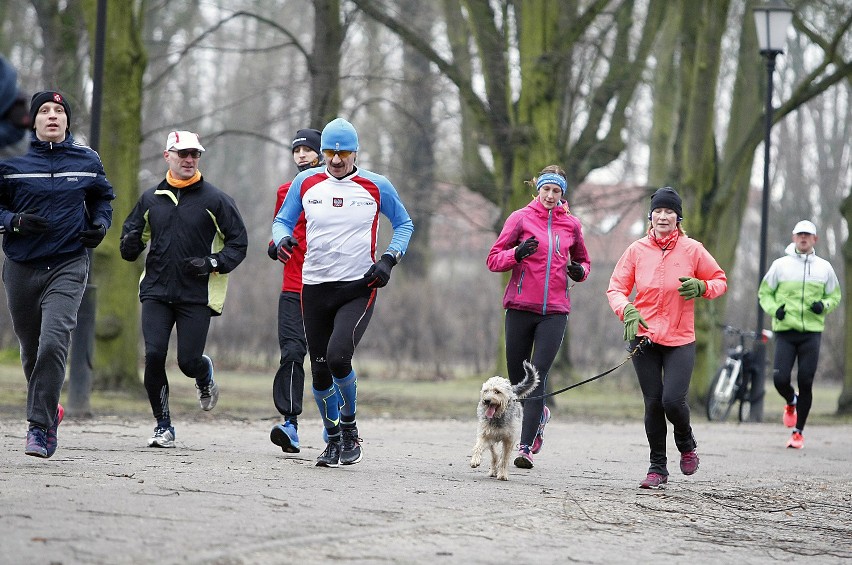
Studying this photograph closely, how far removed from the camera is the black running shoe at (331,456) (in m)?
9.61

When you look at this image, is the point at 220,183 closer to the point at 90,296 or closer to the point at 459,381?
the point at 459,381

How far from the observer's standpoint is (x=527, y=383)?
10.2 meters

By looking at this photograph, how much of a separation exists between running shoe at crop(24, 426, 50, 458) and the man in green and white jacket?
326 inches

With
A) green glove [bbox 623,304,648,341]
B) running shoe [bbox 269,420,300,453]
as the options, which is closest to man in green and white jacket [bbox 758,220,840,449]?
green glove [bbox 623,304,648,341]

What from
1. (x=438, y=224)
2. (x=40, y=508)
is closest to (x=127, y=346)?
(x=40, y=508)

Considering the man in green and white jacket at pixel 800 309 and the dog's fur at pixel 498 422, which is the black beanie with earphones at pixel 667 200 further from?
→ the man in green and white jacket at pixel 800 309

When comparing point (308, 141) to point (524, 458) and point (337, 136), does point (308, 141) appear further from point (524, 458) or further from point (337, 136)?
point (524, 458)

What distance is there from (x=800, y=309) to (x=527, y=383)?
17.2ft

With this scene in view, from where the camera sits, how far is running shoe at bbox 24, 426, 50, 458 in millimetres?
8820

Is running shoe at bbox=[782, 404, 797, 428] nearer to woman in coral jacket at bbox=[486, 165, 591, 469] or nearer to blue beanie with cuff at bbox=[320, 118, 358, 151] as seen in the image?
woman in coral jacket at bbox=[486, 165, 591, 469]

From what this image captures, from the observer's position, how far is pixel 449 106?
30312mm

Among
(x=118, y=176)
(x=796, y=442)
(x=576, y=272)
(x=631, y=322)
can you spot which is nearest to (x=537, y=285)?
(x=576, y=272)

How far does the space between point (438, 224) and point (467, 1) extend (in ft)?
56.8

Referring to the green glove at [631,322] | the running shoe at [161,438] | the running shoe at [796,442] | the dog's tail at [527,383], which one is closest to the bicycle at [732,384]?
the running shoe at [796,442]
